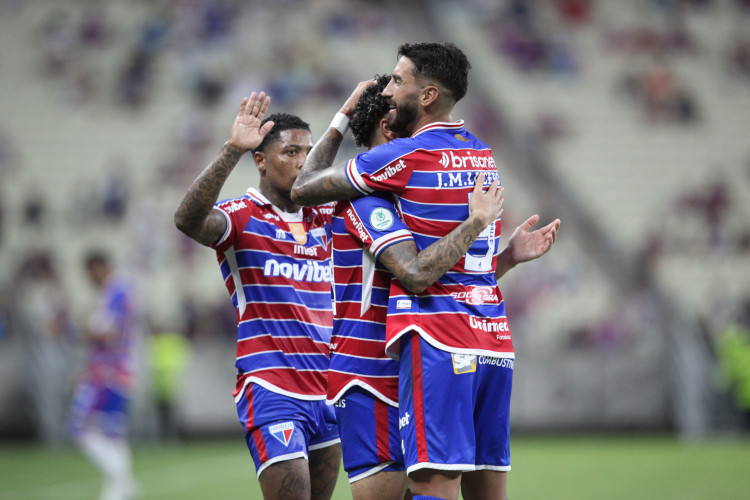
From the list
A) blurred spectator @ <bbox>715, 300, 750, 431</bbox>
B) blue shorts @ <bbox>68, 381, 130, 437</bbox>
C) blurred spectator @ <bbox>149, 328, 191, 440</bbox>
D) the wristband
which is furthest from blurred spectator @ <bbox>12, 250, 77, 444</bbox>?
the wristband

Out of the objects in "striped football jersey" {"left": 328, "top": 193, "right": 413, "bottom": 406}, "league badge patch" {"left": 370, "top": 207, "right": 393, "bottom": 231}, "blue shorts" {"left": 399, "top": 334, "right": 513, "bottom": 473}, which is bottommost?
"blue shorts" {"left": 399, "top": 334, "right": 513, "bottom": 473}

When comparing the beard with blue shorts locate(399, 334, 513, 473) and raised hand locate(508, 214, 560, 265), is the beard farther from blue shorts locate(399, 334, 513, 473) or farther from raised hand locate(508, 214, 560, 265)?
blue shorts locate(399, 334, 513, 473)

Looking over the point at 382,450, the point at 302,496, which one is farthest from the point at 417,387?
the point at 302,496

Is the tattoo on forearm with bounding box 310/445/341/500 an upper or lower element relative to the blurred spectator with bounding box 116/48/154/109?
lower

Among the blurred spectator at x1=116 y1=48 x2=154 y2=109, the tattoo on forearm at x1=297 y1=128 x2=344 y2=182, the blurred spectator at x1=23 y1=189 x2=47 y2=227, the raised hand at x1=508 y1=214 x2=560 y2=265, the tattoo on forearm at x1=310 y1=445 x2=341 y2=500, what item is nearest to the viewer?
the tattoo on forearm at x1=297 y1=128 x2=344 y2=182

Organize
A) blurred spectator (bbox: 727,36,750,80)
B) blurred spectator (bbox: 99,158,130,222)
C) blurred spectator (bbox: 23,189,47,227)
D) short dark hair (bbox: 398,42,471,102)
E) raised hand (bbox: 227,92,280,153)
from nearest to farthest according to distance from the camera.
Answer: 1. short dark hair (bbox: 398,42,471,102)
2. raised hand (bbox: 227,92,280,153)
3. blurred spectator (bbox: 23,189,47,227)
4. blurred spectator (bbox: 99,158,130,222)
5. blurred spectator (bbox: 727,36,750,80)

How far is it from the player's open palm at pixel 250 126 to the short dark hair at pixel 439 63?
100 cm

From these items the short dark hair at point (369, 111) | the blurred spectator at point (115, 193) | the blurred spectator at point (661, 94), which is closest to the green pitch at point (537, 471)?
the short dark hair at point (369, 111)

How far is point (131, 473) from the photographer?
43.2ft

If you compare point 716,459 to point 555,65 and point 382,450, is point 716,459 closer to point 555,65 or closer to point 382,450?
point 382,450

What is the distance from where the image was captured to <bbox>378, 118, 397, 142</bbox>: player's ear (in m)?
4.65

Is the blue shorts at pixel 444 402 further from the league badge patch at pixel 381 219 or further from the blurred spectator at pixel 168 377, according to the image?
the blurred spectator at pixel 168 377

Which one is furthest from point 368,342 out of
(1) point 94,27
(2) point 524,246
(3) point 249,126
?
(1) point 94,27

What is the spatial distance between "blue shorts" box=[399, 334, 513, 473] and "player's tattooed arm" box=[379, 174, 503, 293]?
0.27 metres
